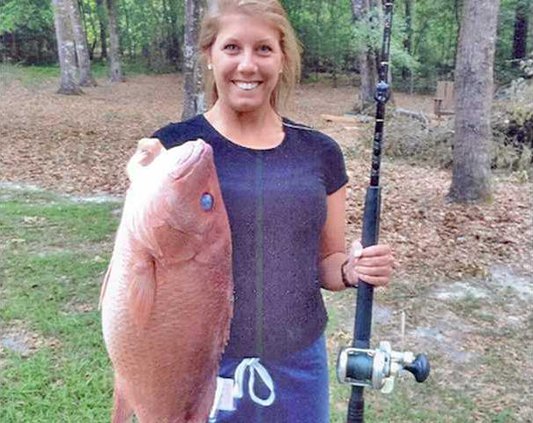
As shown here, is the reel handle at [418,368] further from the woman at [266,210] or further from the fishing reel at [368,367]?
the woman at [266,210]

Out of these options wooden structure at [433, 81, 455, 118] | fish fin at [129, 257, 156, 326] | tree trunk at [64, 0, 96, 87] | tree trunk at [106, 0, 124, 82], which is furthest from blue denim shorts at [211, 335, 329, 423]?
tree trunk at [106, 0, 124, 82]

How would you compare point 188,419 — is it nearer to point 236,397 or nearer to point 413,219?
point 236,397

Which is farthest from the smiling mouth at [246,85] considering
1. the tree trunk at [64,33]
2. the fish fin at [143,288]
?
the tree trunk at [64,33]

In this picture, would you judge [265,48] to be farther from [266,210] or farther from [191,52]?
[191,52]

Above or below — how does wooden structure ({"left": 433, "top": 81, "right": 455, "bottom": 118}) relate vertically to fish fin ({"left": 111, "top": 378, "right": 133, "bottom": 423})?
below

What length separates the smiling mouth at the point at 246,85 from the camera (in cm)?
148

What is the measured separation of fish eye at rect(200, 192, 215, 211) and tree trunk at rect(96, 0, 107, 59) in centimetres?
2667

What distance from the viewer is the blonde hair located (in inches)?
58.5

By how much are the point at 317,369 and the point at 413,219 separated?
5.52 meters

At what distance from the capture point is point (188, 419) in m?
1.26

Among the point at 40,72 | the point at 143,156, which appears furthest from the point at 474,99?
the point at 40,72

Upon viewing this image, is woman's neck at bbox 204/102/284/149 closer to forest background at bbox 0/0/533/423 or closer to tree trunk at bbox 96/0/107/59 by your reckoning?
forest background at bbox 0/0/533/423

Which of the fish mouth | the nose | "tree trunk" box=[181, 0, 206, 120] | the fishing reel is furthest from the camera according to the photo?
"tree trunk" box=[181, 0, 206, 120]

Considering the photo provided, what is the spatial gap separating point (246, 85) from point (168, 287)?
53 centimetres
